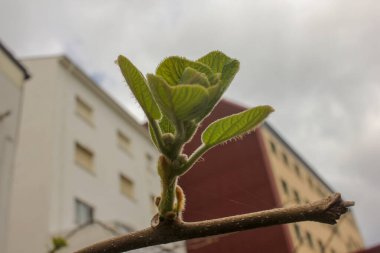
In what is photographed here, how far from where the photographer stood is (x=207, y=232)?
0.37m

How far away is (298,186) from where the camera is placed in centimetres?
1496

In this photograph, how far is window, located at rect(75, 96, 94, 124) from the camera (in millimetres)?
14164

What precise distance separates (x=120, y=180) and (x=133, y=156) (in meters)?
1.67

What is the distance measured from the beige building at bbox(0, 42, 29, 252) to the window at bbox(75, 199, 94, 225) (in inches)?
185

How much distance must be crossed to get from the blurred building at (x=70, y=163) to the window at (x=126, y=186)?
0.03 meters

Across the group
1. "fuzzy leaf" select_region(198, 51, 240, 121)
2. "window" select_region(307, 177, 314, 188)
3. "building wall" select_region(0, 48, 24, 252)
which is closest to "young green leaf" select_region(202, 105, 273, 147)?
"fuzzy leaf" select_region(198, 51, 240, 121)

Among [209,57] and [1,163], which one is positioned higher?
[1,163]

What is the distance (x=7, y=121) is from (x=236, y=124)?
7.46m

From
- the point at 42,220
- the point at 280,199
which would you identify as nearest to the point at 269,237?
the point at 280,199

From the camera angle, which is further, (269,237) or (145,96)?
(269,237)

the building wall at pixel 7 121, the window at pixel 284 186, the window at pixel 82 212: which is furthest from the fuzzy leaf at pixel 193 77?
the window at pixel 284 186

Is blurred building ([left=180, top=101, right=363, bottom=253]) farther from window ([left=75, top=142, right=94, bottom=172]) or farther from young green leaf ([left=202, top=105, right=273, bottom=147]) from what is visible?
young green leaf ([left=202, top=105, right=273, bottom=147])

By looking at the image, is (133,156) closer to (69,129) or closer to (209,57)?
(69,129)

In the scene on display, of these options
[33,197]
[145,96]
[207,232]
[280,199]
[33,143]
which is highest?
[33,143]
